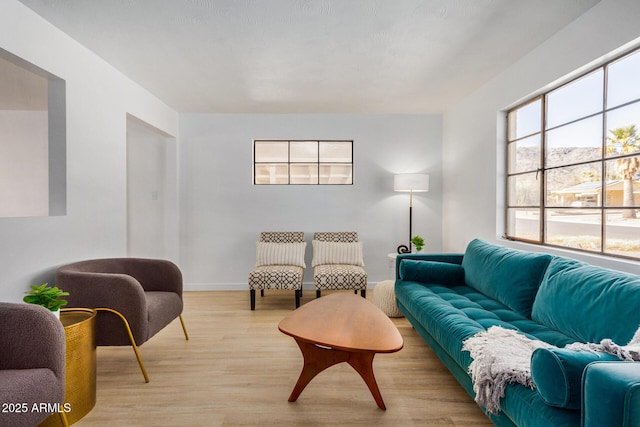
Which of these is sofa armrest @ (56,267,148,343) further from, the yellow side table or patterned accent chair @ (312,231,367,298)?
patterned accent chair @ (312,231,367,298)

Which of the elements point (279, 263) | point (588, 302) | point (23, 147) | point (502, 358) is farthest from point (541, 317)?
point (23, 147)

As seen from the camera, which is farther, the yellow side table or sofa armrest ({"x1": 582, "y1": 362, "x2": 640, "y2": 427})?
the yellow side table

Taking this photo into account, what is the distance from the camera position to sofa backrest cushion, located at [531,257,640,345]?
4.98 ft

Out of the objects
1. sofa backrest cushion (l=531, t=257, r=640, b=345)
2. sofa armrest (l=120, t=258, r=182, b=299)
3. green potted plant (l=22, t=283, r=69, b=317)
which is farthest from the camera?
sofa armrest (l=120, t=258, r=182, b=299)

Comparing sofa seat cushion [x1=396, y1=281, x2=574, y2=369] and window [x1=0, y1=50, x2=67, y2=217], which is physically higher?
window [x1=0, y1=50, x2=67, y2=217]

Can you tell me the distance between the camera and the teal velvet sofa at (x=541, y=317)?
3.36 ft

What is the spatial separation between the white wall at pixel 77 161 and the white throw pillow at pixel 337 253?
2171 millimetres

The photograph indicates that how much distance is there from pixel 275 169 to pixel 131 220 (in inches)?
84.3

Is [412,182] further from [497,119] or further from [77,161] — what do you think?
[77,161]

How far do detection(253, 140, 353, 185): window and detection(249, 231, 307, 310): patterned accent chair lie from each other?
2.82 feet

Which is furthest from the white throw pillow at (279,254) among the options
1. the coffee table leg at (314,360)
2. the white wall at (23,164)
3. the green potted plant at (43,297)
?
the green potted plant at (43,297)

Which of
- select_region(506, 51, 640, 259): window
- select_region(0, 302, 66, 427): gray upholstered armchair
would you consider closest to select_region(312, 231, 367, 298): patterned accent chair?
select_region(506, 51, 640, 259): window

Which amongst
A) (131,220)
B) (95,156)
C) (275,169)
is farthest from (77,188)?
(275,169)

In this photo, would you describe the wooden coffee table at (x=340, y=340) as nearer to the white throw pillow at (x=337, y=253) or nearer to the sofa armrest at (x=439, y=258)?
the sofa armrest at (x=439, y=258)
